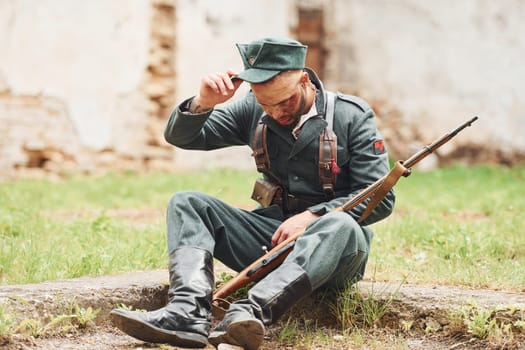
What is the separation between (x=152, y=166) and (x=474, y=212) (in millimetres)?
5462

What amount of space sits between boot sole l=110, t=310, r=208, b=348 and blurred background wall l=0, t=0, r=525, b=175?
7.54m

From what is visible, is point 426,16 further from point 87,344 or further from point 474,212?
point 87,344

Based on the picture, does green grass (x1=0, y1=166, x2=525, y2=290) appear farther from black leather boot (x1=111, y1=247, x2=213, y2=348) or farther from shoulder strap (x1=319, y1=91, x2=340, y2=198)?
black leather boot (x1=111, y1=247, x2=213, y2=348)

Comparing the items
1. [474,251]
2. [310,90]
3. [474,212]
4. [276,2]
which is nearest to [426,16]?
[276,2]

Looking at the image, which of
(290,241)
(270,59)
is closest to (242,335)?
(290,241)

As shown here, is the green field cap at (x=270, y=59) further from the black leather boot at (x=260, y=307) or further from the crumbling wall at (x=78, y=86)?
the crumbling wall at (x=78, y=86)

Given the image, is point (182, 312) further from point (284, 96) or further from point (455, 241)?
point (455, 241)

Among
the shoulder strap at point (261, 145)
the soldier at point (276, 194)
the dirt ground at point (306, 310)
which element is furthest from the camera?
the shoulder strap at point (261, 145)

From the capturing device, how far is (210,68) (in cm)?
1155

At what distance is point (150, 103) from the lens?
11.2 m

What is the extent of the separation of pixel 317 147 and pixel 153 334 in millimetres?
1094

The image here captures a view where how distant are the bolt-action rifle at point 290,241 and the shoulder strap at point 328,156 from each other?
6.4 inches

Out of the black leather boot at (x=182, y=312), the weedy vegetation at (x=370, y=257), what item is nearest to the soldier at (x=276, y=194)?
the black leather boot at (x=182, y=312)

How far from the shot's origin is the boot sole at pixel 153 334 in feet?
9.22
